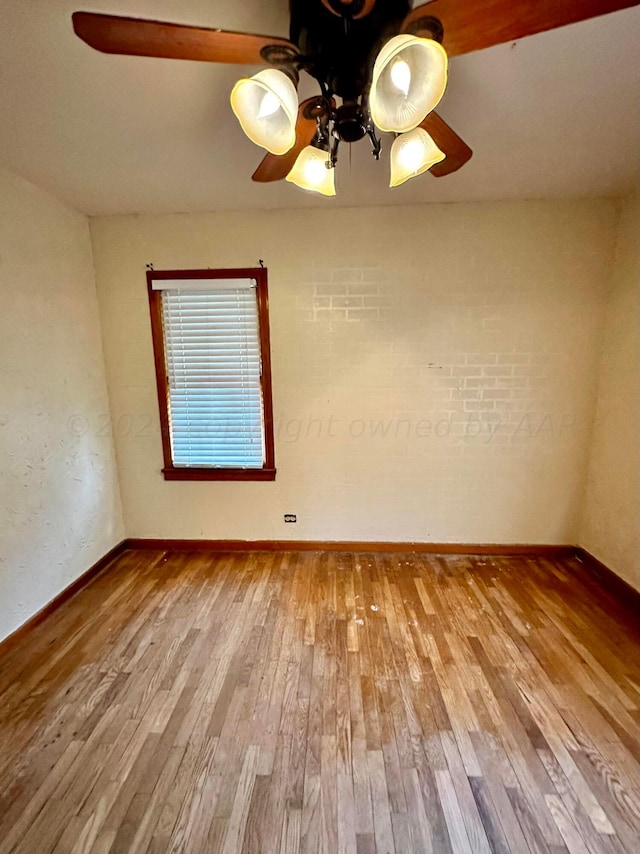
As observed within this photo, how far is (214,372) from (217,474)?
31.6 inches

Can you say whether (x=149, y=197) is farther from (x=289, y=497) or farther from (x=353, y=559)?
(x=353, y=559)

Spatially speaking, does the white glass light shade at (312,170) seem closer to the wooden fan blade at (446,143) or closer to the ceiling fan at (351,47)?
the ceiling fan at (351,47)

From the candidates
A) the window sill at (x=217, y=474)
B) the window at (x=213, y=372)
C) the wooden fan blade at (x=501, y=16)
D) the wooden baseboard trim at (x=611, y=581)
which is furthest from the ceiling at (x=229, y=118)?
the wooden baseboard trim at (x=611, y=581)

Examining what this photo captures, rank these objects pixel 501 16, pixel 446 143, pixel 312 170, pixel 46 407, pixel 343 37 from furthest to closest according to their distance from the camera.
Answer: pixel 46 407 → pixel 312 170 → pixel 446 143 → pixel 343 37 → pixel 501 16

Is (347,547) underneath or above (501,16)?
underneath

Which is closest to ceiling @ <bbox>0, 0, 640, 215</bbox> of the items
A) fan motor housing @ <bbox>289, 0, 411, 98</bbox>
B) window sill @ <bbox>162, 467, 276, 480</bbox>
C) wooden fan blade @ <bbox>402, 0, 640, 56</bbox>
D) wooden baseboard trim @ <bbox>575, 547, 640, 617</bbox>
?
fan motor housing @ <bbox>289, 0, 411, 98</bbox>

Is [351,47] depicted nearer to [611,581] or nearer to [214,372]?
[214,372]

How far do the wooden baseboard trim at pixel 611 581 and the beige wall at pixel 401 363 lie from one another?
0.53ft

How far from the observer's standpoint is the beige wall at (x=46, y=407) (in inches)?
81.6

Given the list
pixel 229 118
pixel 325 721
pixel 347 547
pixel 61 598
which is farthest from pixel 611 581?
pixel 61 598

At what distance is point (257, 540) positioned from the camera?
9.98ft

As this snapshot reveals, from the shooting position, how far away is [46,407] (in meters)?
2.33

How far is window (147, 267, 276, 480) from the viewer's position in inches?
107

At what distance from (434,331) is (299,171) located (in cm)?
152
